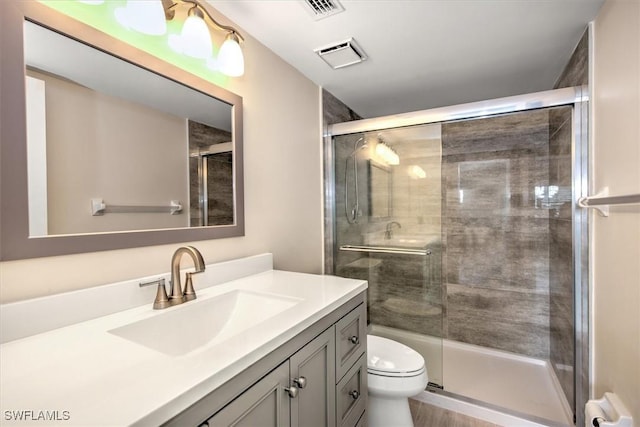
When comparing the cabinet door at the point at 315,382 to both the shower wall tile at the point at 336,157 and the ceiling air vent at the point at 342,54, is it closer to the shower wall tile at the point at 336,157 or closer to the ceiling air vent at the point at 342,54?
the shower wall tile at the point at 336,157

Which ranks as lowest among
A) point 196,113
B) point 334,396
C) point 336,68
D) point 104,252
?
point 334,396

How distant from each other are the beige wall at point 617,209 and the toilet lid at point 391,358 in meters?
0.81

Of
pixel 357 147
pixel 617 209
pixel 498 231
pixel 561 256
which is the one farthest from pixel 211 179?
pixel 498 231

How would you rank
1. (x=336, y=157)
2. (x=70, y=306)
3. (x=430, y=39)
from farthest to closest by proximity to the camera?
(x=336, y=157) < (x=430, y=39) < (x=70, y=306)

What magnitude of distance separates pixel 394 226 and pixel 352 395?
153 centimetres

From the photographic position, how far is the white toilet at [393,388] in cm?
146

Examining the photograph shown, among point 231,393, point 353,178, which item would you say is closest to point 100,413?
point 231,393

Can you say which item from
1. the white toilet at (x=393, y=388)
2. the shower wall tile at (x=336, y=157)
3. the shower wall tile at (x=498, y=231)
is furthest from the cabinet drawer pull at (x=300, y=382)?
the shower wall tile at (x=498, y=231)

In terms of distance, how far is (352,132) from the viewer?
2.20 m

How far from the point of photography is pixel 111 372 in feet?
1.82

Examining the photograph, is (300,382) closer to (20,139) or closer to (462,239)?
(20,139)

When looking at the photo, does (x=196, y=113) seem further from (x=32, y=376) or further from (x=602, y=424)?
(x=602, y=424)

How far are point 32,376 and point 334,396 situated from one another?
2.69 ft

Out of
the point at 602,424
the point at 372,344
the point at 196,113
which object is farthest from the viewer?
the point at 372,344
